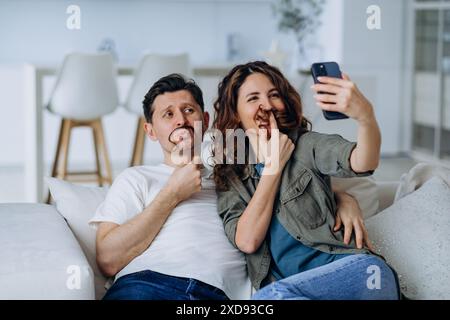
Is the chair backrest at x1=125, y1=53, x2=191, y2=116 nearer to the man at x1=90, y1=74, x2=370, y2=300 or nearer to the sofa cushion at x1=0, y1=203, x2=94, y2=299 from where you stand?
the man at x1=90, y1=74, x2=370, y2=300

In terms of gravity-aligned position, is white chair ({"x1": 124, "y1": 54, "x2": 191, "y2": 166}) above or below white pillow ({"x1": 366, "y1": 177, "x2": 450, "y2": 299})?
above

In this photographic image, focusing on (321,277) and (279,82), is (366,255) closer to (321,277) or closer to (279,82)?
(321,277)

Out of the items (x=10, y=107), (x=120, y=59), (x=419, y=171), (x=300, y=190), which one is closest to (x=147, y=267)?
(x=300, y=190)

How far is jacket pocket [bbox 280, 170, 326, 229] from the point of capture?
146 cm

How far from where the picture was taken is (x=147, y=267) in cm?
146

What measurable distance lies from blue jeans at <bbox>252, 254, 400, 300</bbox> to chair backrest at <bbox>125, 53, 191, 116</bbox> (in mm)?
1685

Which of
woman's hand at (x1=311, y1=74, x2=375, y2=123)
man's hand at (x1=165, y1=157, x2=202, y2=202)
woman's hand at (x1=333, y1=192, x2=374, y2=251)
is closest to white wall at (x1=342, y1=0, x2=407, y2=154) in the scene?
woman's hand at (x1=333, y1=192, x2=374, y2=251)

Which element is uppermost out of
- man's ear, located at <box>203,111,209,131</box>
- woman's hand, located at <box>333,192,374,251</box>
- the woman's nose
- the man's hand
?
the woman's nose

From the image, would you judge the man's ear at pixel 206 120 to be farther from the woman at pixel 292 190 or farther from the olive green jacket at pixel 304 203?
the olive green jacket at pixel 304 203

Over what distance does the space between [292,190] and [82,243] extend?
45 centimetres

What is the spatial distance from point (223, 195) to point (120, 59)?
396cm

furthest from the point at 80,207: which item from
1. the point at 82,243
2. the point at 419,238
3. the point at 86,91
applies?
the point at 86,91

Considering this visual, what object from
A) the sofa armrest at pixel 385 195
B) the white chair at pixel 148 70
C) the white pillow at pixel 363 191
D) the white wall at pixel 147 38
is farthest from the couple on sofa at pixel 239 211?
the white wall at pixel 147 38

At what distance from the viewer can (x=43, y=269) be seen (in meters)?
1.33
